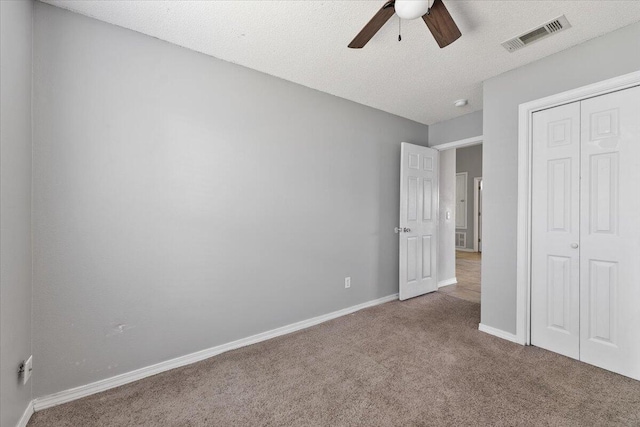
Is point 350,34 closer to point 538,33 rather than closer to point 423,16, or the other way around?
point 423,16

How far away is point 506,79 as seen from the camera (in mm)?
2592

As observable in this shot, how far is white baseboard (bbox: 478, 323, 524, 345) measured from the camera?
8.23 feet

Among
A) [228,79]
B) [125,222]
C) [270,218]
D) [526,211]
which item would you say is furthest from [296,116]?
[526,211]

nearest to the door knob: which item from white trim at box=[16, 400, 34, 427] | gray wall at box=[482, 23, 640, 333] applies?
gray wall at box=[482, 23, 640, 333]

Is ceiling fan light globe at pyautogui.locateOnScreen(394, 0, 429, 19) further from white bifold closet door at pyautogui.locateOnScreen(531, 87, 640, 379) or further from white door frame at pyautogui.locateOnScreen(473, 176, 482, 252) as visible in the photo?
white door frame at pyautogui.locateOnScreen(473, 176, 482, 252)

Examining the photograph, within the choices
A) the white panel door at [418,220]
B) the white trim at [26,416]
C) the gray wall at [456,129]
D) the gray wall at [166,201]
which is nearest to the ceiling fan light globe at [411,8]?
the gray wall at [166,201]

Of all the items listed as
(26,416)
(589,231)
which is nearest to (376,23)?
(589,231)

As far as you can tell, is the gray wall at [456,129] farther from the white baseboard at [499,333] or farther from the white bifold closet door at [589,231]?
the white baseboard at [499,333]

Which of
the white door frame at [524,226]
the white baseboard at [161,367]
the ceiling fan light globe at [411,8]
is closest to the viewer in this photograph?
the ceiling fan light globe at [411,8]

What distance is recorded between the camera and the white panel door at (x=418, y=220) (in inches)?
143

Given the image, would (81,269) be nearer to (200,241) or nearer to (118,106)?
(200,241)

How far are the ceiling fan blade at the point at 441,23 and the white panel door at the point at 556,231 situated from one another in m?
1.31

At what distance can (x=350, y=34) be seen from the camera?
2055mm

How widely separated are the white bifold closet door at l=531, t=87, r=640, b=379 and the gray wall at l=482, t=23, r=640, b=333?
0.55 ft
